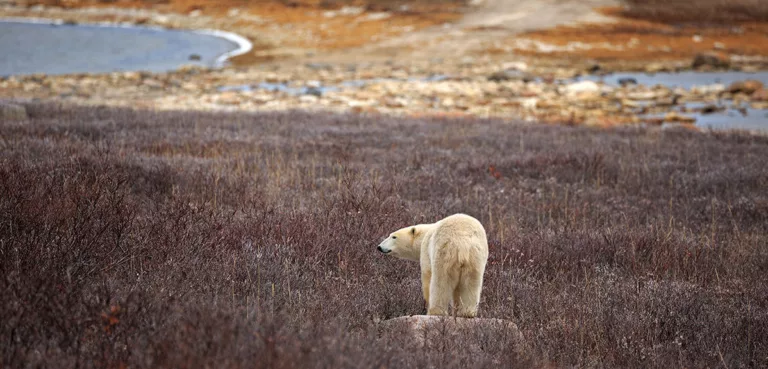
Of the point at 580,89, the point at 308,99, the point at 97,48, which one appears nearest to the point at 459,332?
the point at 308,99

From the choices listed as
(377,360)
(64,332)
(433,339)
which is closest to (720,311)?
(433,339)

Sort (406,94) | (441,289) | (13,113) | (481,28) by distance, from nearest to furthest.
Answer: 1. (441,289)
2. (13,113)
3. (406,94)
4. (481,28)

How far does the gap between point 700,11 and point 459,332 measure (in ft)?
275

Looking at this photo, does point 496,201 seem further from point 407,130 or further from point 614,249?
point 407,130

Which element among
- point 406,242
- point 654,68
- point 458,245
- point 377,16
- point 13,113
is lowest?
point 654,68

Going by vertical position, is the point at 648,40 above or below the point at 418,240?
below

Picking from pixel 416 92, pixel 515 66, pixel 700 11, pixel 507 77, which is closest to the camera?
pixel 416 92

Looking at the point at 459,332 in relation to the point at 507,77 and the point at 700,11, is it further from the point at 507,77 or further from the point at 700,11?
the point at 700,11

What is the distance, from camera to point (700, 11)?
76688 millimetres

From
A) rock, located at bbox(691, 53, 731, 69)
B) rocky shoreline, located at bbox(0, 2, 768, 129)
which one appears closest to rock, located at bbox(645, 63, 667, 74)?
rocky shoreline, located at bbox(0, 2, 768, 129)

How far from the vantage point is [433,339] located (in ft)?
14.2

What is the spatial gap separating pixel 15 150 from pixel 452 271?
25.3 feet

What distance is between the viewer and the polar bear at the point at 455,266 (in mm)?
4918

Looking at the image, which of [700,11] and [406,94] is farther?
[700,11]
